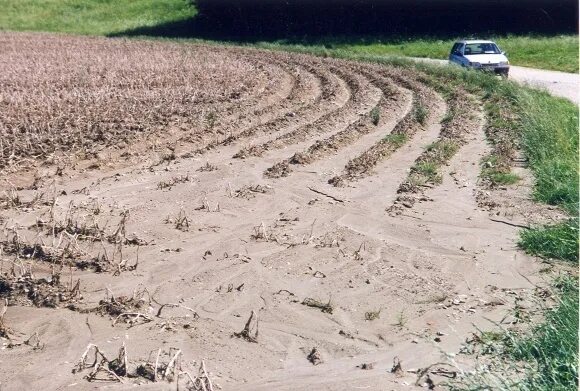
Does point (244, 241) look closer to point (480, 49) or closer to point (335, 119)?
point (335, 119)

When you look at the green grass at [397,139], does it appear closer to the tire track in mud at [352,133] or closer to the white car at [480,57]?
the tire track in mud at [352,133]

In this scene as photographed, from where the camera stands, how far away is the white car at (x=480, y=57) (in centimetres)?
2670

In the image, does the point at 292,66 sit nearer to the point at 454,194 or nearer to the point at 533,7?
the point at 454,194

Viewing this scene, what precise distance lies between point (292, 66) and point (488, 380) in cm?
2035

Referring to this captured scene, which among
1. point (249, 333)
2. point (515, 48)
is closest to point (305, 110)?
point (249, 333)

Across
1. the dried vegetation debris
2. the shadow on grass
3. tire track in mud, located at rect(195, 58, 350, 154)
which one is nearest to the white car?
tire track in mud, located at rect(195, 58, 350, 154)

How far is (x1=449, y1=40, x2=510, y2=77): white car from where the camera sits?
87.6ft

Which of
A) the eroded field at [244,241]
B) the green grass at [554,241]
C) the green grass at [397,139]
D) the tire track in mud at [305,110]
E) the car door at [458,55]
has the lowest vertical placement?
the car door at [458,55]

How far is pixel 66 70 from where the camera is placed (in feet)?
70.3

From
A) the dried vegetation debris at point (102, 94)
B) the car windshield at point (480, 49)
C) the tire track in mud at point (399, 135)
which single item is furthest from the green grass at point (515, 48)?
the tire track in mud at point (399, 135)

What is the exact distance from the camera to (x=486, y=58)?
89.7ft

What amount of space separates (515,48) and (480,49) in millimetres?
8029

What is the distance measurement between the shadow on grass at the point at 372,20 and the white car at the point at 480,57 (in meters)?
11.3

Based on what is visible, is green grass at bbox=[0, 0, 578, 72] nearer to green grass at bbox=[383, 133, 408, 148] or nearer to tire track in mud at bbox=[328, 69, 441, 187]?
tire track in mud at bbox=[328, 69, 441, 187]
